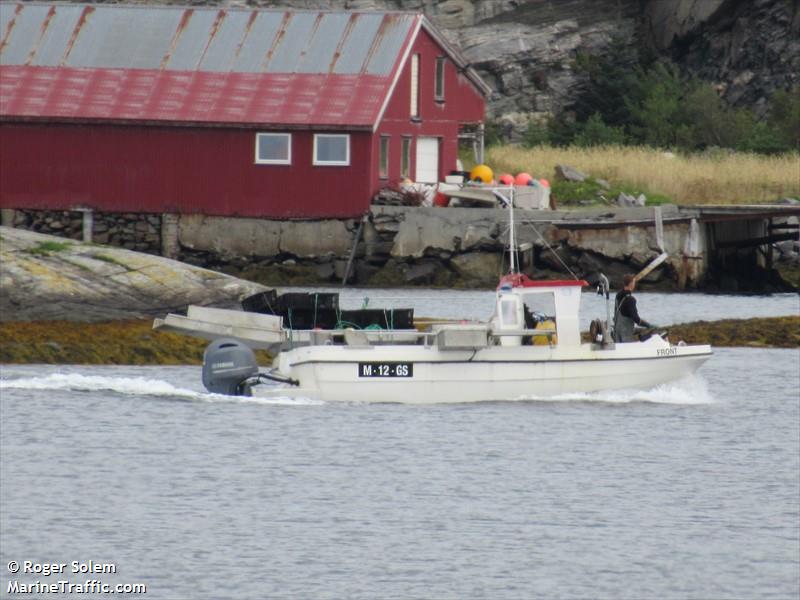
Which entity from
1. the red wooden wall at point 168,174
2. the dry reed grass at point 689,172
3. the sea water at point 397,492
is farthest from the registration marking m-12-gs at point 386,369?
the dry reed grass at point 689,172

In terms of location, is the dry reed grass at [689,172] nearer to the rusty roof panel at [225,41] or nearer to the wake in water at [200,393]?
the rusty roof panel at [225,41]

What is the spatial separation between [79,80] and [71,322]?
1843 cm

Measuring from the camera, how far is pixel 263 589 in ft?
63.0

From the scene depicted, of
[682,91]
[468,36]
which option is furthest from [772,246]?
[468,36]

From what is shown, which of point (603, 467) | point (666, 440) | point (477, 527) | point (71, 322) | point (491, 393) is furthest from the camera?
point (71, 322)

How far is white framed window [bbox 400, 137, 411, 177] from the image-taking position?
52562mm

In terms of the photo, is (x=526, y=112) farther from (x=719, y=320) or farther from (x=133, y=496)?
(x=133, y=496)

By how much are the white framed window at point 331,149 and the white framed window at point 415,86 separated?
3.61 meters

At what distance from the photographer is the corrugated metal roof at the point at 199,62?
49.8 metres

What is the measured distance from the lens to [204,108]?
164 ft

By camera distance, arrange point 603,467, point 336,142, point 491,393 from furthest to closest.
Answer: point 336,142 < point 491,393 < point 603,467

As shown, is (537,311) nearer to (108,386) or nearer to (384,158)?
(108,386)

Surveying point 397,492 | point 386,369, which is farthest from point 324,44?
point 397,492

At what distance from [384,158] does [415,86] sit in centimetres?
262
